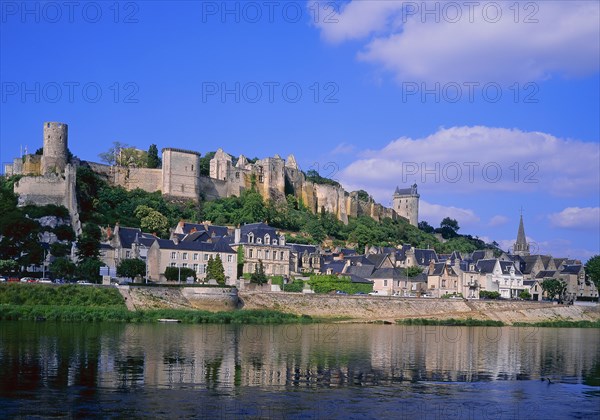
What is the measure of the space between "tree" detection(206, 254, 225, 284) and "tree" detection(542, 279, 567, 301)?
112 ft

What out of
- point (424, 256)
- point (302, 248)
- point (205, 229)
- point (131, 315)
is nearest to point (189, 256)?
point (205, 229)

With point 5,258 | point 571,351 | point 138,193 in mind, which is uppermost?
point 138,193

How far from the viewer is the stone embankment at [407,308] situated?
2148 inches

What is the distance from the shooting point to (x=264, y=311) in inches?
2031

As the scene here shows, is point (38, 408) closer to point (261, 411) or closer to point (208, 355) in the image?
point (261, 411)

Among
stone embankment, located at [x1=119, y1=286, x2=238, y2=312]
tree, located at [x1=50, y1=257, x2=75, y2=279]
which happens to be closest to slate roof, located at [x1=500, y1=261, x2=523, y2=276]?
stone embankment, located at [x1=119, y1=286, x2=238, y2=312]

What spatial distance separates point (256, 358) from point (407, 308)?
32.0 meters

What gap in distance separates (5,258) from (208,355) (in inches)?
1197

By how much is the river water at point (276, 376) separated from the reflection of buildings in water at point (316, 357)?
56 mm

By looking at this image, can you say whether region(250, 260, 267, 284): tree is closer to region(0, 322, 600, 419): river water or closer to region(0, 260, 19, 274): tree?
→ region(0, 260, 19, 274): tree

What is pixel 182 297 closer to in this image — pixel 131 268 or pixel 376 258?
pixel 131 268

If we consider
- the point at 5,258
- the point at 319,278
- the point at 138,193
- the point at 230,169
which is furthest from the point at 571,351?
the point at 230,169

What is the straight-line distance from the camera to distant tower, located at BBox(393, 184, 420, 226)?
13034cm

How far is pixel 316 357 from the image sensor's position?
30422 millimetres
